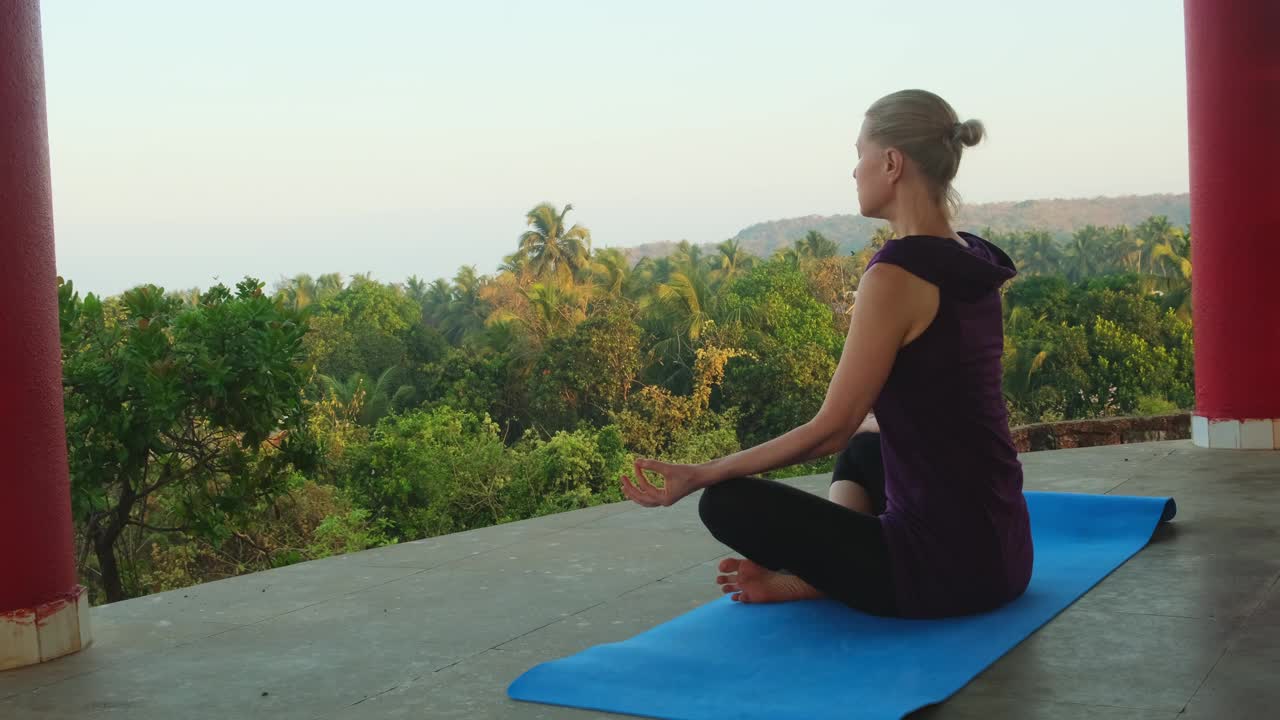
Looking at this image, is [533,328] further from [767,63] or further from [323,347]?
[767,63]

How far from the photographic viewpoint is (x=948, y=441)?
92.1 inches

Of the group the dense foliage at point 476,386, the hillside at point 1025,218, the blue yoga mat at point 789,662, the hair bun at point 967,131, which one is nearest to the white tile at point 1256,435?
the blue yoga mat at point 789,662

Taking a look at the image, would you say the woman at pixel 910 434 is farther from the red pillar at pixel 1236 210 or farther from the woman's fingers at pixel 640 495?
the red pillar at pixel 1236 210

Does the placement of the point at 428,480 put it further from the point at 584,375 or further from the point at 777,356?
the point at 777,356

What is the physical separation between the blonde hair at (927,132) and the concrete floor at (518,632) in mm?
926

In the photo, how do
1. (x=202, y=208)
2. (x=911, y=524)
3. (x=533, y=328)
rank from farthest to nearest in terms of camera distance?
(x=202, y=208), (x=533, y=328), (x=911, y=524)

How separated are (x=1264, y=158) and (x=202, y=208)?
4875 centimetres

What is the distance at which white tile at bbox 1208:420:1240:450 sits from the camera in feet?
17.4

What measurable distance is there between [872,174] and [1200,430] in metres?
3.74

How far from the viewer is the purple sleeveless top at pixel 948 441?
2.30 m

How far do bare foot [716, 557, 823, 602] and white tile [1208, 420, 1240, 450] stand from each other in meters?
3.42

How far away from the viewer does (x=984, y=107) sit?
52594 millimetres

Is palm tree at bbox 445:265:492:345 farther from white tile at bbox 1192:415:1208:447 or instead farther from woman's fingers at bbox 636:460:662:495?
woman's fingers at bbox 636:460:662:495

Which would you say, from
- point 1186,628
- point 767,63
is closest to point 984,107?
point 767,63
